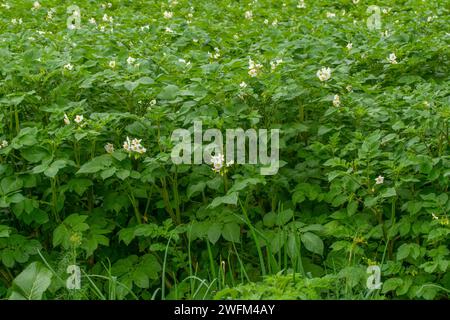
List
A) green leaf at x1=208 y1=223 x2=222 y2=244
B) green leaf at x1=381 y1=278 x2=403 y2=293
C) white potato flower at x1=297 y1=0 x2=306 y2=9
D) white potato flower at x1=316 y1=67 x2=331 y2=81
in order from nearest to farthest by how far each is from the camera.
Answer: green leaf at x1=381 y1=278 x2=403 y2=293 < green leaf at x1=208 y1=223 x2=222 y2=244 < white potato flower at x1=316 y1=67 x2=331 y2=81 < white potato flower at x1=297 y1=0 x2=306 y2=9

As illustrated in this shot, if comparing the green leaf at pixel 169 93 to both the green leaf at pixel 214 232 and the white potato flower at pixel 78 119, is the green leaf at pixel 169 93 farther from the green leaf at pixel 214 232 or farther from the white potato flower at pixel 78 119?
the green leaf at pixel 214 232

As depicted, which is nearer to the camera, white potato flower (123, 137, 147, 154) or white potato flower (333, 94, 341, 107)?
white potato flower (123, 137, 147, 154)

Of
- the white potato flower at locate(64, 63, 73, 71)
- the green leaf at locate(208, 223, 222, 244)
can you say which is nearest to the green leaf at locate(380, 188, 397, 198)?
the green leaf at locate(208, 223, 222, 244)

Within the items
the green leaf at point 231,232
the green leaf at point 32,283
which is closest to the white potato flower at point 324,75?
the green leaf at point 231,232

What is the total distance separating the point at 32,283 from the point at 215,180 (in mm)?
984

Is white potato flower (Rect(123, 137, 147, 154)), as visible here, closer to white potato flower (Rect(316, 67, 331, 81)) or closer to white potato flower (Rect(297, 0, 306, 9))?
white potato flower (Rect(316, 67, 331, 81))

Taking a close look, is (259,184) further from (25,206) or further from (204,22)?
(204,22)

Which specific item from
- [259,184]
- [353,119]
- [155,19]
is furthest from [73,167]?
[155,19]

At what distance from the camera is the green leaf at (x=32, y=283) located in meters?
3.03

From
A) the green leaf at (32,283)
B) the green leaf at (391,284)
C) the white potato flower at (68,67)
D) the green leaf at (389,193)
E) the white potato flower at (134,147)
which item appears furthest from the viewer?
the white potato flower at (68,67)

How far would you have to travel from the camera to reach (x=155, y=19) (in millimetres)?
6723

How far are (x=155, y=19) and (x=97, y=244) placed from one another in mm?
3573

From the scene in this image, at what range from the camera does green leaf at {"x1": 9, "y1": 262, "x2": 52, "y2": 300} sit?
3025 mm

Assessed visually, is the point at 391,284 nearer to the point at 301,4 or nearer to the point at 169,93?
the point at 169,93
